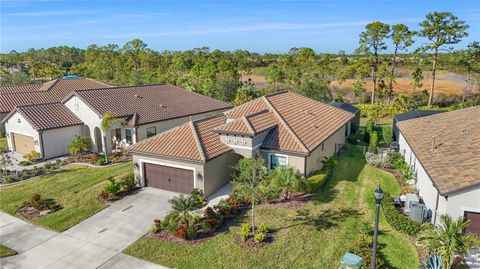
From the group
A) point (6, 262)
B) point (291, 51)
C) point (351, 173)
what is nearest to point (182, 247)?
point (6, 262)

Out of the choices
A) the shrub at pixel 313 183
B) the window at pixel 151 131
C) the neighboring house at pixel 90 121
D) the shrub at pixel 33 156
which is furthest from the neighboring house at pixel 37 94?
the shrub at pixel 313 183

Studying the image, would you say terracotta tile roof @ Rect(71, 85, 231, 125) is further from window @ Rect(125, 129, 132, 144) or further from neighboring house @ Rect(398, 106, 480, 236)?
neighboring house @ Rect(398, 106, 480, 236)

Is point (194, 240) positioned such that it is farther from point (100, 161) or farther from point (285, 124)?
point (100, 161)

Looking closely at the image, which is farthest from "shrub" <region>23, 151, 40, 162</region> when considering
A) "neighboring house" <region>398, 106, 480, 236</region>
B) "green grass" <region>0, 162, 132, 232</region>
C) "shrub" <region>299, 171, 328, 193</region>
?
"neighboring house" <region>398, 106, 480, 236</region>

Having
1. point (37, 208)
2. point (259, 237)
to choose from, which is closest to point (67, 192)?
point (37, 208)

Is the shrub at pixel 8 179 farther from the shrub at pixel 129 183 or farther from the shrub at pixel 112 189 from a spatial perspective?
the shrub at pixel 129 183

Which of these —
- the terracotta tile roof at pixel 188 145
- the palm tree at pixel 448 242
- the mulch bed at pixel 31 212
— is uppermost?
the terracotta tile roof at pixel 188 145
